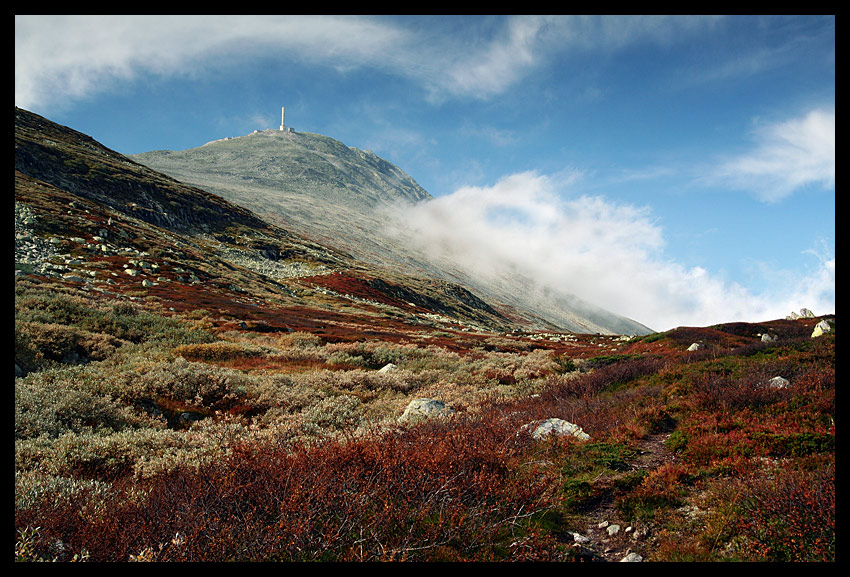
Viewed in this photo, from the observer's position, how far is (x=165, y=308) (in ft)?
117

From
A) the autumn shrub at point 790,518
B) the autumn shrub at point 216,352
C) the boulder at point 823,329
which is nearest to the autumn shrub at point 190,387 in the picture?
the autumn shrub at point 216,352

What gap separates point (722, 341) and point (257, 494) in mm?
33638

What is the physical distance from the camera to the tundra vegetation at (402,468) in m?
4.75

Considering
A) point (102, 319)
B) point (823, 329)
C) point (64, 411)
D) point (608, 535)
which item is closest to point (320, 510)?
point (608, 535)

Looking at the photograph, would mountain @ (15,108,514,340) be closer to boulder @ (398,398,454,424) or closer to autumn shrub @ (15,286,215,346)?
autumn shrub @ (15,286,215,346)

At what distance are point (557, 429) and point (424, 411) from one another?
4.25m

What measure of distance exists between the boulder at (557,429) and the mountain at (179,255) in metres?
26.6

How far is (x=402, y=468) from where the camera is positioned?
248 inches

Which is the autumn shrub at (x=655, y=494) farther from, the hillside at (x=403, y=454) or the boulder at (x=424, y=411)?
the boulder at (x=424, y=411)

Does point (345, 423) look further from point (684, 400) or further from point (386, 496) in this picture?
point (684, 400)

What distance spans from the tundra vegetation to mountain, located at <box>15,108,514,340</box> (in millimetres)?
22298

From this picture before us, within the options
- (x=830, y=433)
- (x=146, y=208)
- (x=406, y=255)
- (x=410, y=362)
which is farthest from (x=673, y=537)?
(x=406, y=255)

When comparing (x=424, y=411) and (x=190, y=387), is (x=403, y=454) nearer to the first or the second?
(x=424, y=411)

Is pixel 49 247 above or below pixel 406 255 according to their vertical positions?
below
